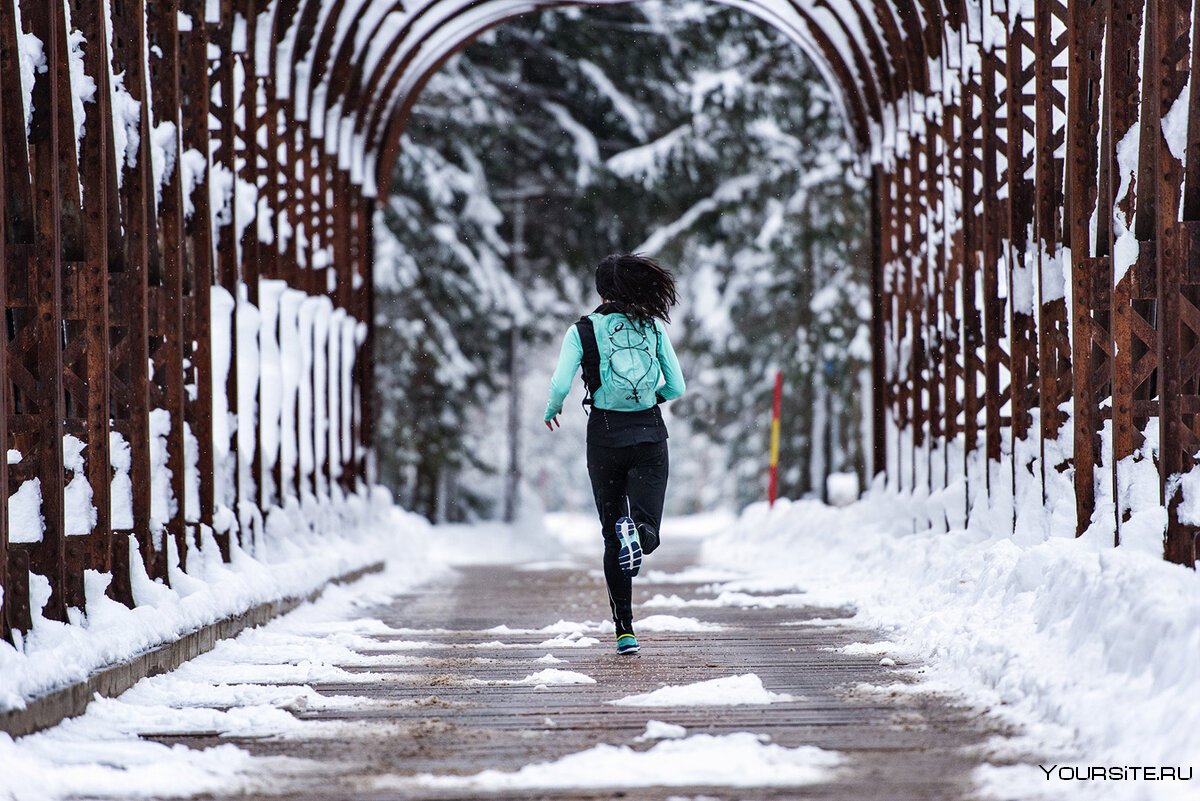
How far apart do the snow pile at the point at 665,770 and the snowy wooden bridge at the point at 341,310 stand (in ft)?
0.84

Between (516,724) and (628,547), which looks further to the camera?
(628,547)

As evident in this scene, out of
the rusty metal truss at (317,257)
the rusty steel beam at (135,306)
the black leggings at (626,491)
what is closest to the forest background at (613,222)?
the rusty metal truss at (317,257)

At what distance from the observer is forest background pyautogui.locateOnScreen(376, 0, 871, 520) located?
27703mm

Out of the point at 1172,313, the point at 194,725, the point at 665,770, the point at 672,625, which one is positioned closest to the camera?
the point at 665,770

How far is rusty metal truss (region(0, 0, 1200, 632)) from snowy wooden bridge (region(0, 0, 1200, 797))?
0.07 ft

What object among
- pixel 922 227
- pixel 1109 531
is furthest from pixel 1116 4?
pixel 922 227

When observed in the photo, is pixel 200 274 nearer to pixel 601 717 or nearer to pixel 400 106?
pixel 601 717

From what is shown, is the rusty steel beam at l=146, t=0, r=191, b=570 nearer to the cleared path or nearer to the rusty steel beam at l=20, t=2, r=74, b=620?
the cleared path

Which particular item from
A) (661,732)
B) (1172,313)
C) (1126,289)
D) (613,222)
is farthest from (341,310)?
(613,222)

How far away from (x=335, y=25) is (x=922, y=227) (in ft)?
22.3

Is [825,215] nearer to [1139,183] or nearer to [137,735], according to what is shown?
[1139,183]

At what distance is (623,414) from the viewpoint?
27.0 ft

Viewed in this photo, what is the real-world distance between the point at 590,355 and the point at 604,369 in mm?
111

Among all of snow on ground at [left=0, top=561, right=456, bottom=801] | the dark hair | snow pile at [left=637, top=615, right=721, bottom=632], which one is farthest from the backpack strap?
snow pile at [left=637, top=615, right=721, bottom=632]
